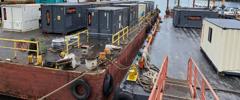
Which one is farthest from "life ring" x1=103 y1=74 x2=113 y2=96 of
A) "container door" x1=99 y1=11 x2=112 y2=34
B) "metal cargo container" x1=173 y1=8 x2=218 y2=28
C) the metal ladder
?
"metal cargo container" x1=173 y1=8 x2=218 y2=28

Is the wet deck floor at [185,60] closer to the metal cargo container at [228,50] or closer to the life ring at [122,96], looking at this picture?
the metal cargo container at [228,50]

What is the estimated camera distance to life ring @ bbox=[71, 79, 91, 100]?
9391 mm

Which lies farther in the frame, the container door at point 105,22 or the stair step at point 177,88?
the container door at point 105,22

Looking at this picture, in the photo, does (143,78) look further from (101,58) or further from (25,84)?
(25,84)

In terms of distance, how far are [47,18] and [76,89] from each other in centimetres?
906

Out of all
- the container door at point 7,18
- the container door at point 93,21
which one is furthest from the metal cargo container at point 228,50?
the container door at point 7,18

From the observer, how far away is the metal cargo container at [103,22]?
1487 cm

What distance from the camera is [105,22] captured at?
1500 cm

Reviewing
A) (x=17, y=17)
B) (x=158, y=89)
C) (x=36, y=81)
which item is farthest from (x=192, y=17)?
(x=158, y=89)

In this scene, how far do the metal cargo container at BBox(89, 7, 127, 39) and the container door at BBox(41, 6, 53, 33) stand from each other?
11.6 feet

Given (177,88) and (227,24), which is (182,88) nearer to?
(177,88)

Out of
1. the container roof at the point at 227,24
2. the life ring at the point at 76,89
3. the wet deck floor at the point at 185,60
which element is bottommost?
the life ring at the point at 76,89

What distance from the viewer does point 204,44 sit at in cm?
1405

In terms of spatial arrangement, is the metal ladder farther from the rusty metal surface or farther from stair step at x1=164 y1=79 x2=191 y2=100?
the rusty metal surface
